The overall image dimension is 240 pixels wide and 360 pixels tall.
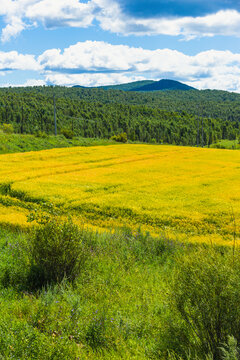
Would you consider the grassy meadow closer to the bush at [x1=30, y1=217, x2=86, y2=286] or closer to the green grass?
the bush at [x1=30, y1=217, x2=86, y2=286]

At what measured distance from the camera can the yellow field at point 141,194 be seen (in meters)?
16.8

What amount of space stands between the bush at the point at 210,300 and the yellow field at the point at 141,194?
407cm

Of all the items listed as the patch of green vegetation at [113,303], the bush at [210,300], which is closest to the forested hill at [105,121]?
the patch of green vegetation at [113,303]

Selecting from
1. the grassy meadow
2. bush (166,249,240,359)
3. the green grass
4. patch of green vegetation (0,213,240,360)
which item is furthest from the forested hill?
bush (166,249,240,359)

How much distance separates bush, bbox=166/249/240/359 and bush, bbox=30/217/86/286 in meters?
4.42

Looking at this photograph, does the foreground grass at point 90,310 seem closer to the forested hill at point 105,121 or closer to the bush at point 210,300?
the bush at point 210,300

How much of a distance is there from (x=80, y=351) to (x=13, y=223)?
394 inches

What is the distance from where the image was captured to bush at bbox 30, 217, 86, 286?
9.84 meters

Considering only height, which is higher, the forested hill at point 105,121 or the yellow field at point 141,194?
the forested hill at point 105,121

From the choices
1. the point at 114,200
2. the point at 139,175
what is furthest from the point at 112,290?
the point at 139,175

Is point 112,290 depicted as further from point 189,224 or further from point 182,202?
point 182,202

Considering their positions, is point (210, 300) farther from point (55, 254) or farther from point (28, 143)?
point (28, 143)

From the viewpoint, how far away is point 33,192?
74.8 feet

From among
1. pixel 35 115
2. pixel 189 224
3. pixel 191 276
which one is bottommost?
pixel 189 224
